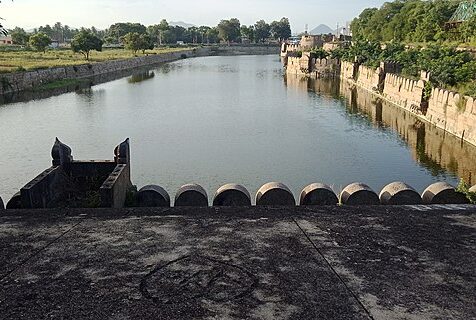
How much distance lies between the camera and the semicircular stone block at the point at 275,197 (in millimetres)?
11297

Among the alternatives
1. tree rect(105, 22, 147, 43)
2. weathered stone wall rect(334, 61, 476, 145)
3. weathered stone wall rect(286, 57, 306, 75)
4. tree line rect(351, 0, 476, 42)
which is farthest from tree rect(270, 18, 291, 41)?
weathered stone wall rect(334, 61, 476, 145)

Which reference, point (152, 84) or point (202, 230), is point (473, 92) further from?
point (152, 84)

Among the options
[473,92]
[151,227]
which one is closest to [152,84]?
[473,92]

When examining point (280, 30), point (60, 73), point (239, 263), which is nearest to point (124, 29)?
point (280, 30)

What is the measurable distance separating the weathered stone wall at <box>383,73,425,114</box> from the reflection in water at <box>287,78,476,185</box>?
1.81ft

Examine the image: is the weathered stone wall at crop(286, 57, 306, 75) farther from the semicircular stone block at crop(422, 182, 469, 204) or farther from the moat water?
the semicircular stone block at crop(422, 182, 469, 204)

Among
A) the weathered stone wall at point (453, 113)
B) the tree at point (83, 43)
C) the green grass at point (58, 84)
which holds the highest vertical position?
the tree at point (83, 43)

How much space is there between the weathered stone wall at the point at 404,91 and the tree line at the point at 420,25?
13367 mm

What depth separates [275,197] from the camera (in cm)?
1132

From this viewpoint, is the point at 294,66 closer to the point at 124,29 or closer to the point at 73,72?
the point at 73,72

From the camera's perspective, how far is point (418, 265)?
299 inches

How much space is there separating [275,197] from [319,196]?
104 centimetres

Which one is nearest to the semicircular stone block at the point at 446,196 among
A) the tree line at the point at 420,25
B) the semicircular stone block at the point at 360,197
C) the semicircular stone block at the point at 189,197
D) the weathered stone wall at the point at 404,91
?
the semicircular stone block at the point at 360,197

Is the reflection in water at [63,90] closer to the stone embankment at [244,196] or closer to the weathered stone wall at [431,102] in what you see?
the weathered stone wall at [431,102]
